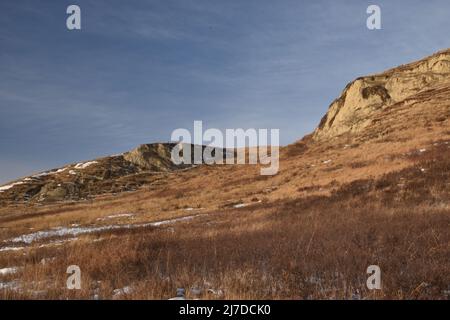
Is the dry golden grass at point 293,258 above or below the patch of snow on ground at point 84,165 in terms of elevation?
below

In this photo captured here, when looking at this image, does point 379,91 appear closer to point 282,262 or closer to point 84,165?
point 282,262

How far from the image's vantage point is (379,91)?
5828cm

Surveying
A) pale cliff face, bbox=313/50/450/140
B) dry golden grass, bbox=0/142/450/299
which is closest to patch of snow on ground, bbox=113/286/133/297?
dry golden grass, bbox=0/142/450/299

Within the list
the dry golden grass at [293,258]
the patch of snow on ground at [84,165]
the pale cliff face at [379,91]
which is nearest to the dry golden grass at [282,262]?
the dry golden grass at [293,258]

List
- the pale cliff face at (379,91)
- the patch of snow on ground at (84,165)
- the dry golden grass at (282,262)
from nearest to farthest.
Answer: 1. the dry golden grass at (282,262)
2. the pale cliff face at (379,91)
3. the patch of snow on ground at (84,165)

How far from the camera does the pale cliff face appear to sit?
54.2 meters

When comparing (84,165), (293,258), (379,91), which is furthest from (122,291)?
(84,165)

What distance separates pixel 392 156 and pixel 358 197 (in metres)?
12.4

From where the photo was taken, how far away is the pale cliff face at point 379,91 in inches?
2136

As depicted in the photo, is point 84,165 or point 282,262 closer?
point 282,262

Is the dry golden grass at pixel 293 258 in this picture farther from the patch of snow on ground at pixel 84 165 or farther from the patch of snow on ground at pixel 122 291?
the patch of snow on ground at pixel 84 165

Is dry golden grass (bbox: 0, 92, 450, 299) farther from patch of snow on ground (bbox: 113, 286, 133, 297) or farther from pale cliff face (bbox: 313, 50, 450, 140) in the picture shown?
pale cliff face (bbox: 313, 50, 450, 140)
